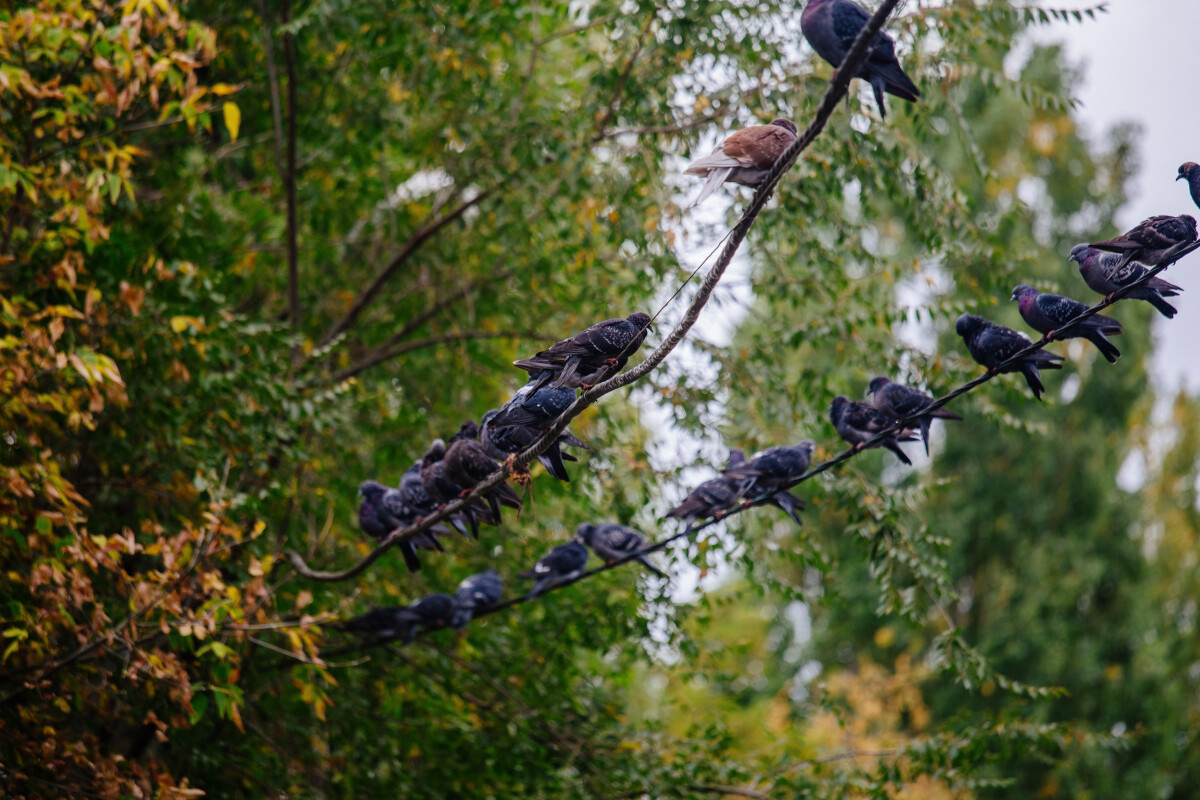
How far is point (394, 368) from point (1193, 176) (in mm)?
5048

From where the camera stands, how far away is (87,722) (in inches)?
180

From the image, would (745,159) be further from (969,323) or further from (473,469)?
(473,469)

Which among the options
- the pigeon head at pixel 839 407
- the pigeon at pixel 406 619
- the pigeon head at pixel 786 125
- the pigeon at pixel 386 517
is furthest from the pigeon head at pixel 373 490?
the pigeon head at pixel 786 125

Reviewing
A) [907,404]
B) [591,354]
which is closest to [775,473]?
[907,404]

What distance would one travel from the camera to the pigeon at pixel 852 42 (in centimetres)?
249

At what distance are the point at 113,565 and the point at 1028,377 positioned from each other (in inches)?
135

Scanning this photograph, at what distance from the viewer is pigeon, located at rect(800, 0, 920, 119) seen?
249 centimetres

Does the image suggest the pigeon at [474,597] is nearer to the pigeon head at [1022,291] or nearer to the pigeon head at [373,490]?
the pigeon head at [373,490]

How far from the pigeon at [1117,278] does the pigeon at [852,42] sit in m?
0.84

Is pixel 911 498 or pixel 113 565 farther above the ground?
pixel 911 498

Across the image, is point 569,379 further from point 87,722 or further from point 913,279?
point 913,279

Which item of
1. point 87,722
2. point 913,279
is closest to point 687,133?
point 913,279

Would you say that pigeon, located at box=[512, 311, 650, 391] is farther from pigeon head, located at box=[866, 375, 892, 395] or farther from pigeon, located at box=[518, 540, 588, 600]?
pigeon, located at box=[518, 540, 588, 600]

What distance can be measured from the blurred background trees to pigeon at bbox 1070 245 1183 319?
1.97m
